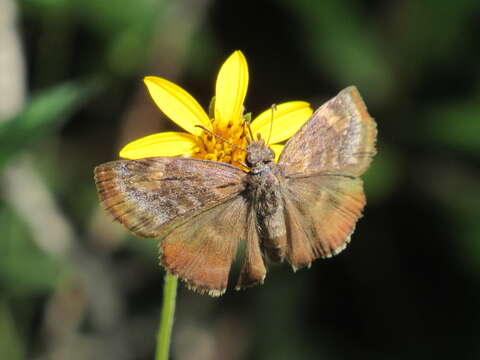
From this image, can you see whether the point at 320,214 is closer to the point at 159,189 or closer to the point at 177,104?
the point at 159,189

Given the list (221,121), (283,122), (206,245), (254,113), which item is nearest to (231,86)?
(221,121)

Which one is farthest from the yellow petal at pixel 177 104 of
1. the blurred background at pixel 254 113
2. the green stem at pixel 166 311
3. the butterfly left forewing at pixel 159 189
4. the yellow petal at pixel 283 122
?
the blurred background at pixel 254 113

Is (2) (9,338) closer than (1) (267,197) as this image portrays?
No

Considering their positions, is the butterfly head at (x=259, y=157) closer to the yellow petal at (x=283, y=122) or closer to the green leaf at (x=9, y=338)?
the yellow petal at (x=283, y=122)

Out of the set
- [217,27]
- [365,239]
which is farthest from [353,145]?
[217,27]

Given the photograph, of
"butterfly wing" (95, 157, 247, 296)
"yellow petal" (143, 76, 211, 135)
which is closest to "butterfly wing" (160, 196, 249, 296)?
"butterfly wing" (95, 157, 247, 296)

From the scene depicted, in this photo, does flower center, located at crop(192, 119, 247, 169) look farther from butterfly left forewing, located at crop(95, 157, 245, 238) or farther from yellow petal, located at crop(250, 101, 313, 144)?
butterfly left forewing, located at crop(95, 157, 245, 238)
